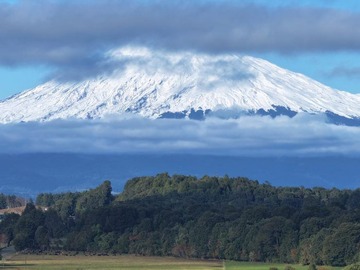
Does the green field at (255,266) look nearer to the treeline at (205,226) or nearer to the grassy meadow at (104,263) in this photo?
the grassy meadow at (104,263)

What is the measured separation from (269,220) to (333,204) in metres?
21.2

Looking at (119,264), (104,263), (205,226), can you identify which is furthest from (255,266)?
(205,226)

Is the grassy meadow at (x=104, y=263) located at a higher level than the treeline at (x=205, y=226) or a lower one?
lower

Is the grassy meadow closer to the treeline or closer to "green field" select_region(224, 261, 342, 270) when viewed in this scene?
"green field" select_region(224, 261, 342, 270)

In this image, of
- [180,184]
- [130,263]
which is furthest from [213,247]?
[180,184]

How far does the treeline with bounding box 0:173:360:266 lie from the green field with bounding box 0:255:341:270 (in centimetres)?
311

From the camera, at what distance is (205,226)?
342 ft

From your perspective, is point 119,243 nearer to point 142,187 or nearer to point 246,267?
point 246,267

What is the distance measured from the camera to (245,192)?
472ft

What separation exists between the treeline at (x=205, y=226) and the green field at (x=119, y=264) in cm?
311

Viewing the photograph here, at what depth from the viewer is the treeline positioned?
94.1 m

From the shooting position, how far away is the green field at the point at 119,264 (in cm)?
8462

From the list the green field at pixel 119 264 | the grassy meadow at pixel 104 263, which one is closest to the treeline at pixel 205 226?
the green field at pixel 119 264

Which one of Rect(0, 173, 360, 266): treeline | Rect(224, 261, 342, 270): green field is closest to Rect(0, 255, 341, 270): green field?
Rect(224, 261, 342, 270): green field
